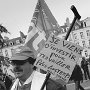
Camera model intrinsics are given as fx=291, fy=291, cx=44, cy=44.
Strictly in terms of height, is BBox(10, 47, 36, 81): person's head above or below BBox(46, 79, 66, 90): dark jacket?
above

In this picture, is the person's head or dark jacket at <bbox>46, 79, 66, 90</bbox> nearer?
dark jacket at <bbox>46, 79, 66, 90</bbox>

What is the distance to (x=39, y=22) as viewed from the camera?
705 cm

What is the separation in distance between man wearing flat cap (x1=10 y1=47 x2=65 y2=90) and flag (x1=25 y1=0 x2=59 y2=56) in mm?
2570

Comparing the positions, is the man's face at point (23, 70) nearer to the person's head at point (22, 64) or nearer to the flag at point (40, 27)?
the person's head at point (22, 64)

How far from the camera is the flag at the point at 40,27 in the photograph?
6268 millimetres

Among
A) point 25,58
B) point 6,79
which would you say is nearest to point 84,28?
point 6,79

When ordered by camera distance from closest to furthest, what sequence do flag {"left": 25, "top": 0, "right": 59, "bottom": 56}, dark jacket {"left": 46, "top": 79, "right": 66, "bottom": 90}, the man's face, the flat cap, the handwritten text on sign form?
the handwritten text on sign, dark jacket {"left": 46, "top": 79, "right": 66, "bottom": 90}, the man's face, the flat cap, flag {"left": 25, "top": 0, "right": 59, "bottom": 56}

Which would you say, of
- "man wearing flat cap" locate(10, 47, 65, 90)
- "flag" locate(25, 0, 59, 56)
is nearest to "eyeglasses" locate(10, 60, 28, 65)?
"man wearing flat cap" locate(10, 47, 65, 90)

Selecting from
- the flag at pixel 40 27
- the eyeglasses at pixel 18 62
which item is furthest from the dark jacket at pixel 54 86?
the flag at pixel 40 27

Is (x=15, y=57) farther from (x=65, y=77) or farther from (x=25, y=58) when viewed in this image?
(x=65, y=77)

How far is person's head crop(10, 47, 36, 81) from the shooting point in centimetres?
349

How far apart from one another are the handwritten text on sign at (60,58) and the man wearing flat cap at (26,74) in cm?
30

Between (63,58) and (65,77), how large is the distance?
196mm

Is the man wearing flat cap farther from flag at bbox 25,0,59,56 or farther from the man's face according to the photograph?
flag at bbox 25,0,59,56
